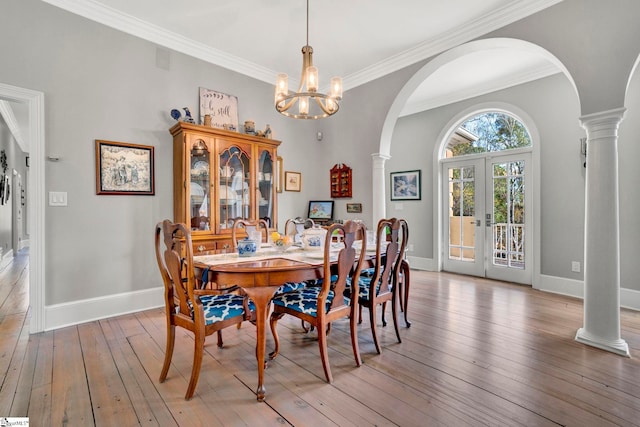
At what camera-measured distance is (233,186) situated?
3541 millimetres

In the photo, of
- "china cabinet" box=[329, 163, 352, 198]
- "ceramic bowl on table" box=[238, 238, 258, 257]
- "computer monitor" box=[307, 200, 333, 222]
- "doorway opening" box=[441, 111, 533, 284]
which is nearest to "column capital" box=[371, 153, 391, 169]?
"china cabinet" box=[329, 163, 352, 198]

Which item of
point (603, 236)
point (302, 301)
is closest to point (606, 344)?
point (603, 236)

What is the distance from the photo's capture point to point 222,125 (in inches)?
145

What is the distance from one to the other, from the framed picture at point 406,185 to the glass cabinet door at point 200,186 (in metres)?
3.47

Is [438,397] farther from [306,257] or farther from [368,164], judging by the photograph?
[368,164]

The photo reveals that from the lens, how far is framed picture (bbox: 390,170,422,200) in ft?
17.5

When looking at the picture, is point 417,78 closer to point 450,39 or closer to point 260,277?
point 450,39

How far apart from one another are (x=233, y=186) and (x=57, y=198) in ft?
5.16

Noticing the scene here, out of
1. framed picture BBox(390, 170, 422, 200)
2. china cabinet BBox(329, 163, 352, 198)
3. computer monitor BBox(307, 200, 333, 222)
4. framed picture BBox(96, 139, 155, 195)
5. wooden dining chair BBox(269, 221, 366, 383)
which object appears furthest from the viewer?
framed picture BBox(390, 170, 422, 200)

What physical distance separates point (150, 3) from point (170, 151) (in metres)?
1.36

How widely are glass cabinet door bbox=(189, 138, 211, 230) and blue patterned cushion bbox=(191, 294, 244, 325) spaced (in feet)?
4.54

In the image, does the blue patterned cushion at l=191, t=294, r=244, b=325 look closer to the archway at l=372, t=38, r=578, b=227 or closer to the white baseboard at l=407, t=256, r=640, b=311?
the archway at l=372, t=38, r=578, b=227

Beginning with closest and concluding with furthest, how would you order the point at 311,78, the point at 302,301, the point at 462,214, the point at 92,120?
the point at 302,301 → the point at 311,78 → the point at 92,120 → the point at 462,214

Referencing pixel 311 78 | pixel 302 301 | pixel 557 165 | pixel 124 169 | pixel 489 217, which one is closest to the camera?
pixel 302 301
